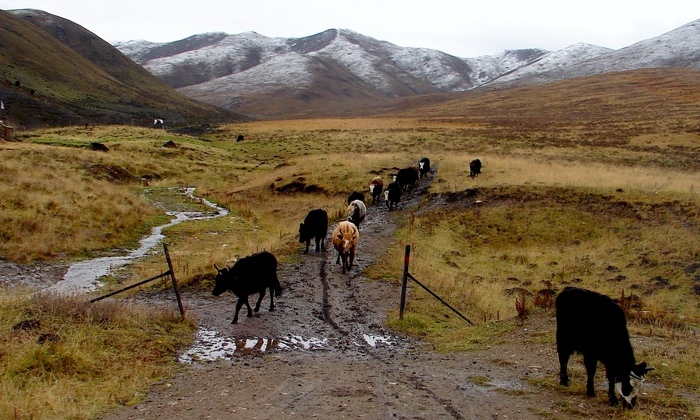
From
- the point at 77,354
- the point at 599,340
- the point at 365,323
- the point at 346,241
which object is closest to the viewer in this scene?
the point at 599,340

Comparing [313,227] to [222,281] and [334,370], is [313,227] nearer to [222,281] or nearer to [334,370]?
[222,281]

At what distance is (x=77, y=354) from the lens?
26.6 ft

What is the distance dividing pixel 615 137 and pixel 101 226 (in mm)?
50886

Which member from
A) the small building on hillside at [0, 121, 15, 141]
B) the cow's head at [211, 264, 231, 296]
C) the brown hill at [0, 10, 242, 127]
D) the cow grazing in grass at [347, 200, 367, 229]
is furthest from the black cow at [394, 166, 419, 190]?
the brown hill at [0, 10, 242, 127]

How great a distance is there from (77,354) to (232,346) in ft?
9.82

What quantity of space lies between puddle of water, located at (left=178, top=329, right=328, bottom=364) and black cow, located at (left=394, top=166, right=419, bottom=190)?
20761 millimetres

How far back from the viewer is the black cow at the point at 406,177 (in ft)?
102

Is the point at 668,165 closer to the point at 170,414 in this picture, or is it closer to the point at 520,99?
the point at 170,414

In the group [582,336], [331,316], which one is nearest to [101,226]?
[331,316]

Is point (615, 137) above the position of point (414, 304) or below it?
above

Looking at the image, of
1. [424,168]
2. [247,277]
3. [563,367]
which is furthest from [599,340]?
[424,168]

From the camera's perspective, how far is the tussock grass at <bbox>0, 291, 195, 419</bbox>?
22.2 feet

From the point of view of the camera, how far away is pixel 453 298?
1543 centimetres

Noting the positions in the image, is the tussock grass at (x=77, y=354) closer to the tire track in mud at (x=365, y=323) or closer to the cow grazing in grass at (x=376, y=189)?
the tire track in mud at (x=365, y=323)
